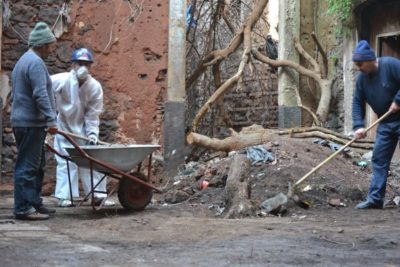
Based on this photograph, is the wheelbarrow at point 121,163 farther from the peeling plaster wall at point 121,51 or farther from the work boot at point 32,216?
the peeling plaster wall at point 121,51

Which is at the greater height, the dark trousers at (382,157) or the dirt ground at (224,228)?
the dark trousers at (382,157)

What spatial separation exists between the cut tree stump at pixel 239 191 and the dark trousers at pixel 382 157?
124 cm

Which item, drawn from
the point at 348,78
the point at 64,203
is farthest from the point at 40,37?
the point at 348,78

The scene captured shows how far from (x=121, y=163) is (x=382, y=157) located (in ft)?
8.29

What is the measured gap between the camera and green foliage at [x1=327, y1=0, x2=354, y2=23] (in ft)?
34.8

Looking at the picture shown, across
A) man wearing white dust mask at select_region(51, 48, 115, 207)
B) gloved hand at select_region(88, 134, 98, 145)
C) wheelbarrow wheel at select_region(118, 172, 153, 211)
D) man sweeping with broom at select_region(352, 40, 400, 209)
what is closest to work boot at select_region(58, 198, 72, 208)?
man wearing white dust mask at select_region(51, 48, 115, 207)

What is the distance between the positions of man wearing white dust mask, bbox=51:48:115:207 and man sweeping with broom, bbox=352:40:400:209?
2.63 metres

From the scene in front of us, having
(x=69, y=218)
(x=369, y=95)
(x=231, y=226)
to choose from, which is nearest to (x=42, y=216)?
(x=69, y=218)

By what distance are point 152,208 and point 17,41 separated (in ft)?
9.76

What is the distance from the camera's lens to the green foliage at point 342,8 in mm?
10617

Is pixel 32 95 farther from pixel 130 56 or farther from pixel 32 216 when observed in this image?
pixel 130 56

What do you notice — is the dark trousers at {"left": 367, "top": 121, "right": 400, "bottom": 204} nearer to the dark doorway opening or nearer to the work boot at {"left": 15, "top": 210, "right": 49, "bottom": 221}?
the work boot at {"left": 15, "top": 210, "right": 49, "bottom": 221}

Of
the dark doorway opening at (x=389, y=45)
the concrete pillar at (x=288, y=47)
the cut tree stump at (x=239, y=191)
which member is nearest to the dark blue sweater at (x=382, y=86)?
the cut tree stump at (x=239, y=191)

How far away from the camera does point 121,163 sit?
6566 mm
